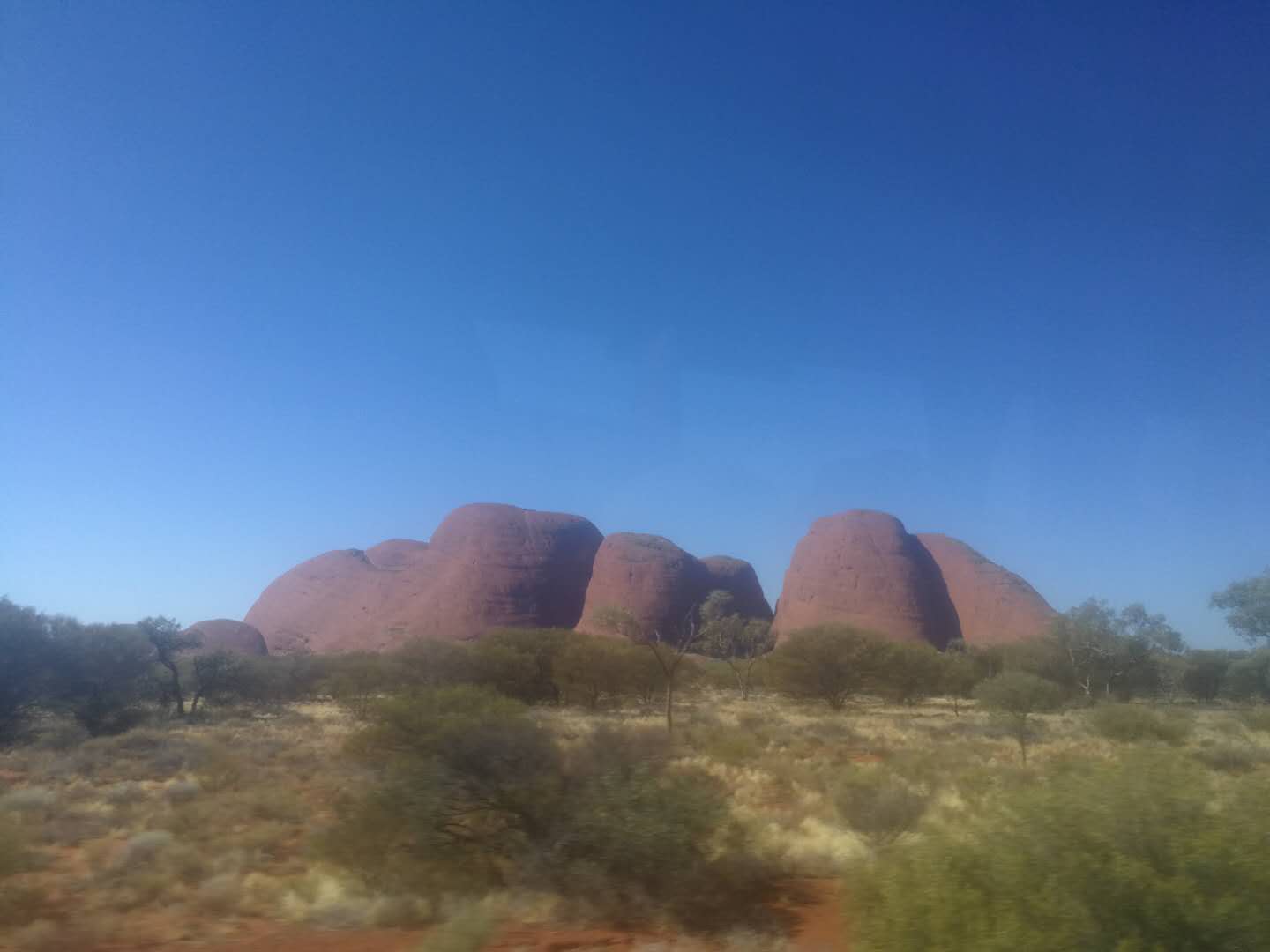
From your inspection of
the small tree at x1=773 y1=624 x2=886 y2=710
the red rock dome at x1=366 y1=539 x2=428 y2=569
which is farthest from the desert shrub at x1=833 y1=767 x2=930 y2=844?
the red rock dome at x1=366 y1=539 x2=428 y2=569

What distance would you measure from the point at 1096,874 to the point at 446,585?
70.7m

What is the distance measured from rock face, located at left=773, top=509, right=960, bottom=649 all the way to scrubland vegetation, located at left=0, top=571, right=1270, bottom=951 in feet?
142

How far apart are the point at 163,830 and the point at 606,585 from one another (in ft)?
200

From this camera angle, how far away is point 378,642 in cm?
7075

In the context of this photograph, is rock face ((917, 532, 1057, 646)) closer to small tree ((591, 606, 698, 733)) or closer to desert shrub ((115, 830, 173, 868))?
small tree ((591, 606, 698, 733))

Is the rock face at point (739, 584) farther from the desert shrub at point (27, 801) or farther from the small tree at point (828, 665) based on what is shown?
the desert shrub at point (27, 801)

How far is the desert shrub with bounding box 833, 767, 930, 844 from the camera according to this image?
33.0ft

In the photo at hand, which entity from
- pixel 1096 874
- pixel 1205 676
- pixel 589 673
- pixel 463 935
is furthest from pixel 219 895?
pixel 1205 676

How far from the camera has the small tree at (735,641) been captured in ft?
153

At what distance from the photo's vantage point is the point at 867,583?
228ft

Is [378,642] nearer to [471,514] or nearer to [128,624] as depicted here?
[471,514]

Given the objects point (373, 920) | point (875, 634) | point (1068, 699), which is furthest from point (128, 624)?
point (1068, 699)

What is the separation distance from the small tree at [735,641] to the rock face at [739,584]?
17.3m

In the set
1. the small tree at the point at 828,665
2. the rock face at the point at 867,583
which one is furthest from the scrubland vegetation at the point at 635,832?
the rock face at the point at 867,583
